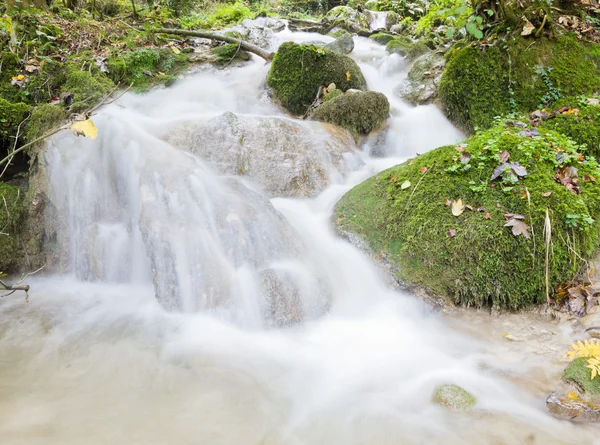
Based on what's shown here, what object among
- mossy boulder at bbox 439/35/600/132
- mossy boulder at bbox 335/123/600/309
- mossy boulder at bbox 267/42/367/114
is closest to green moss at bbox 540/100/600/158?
mossy boulder at bbox 335/123/600/309

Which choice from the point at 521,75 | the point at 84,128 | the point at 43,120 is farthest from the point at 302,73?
the point at 84,128

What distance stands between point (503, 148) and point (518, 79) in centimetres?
263

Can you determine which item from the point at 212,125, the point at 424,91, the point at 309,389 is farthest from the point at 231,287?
the point at 424,91

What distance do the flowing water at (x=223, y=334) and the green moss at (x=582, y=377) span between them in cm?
17

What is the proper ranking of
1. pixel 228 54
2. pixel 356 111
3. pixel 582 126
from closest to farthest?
1. pixel 582 126
2. pixel 356 111
3. pixel 228 54

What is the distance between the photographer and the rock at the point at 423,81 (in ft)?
24.4

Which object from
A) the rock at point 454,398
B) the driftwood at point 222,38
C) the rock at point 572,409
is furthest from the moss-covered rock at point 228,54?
the rock at point 572,409

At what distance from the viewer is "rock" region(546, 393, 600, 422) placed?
2268mm

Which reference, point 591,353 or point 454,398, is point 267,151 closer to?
point 454,398

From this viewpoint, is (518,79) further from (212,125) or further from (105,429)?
(105,429)

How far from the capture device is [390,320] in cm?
364

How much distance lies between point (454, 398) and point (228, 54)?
917 cm

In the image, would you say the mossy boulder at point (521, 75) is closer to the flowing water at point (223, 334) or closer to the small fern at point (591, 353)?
the flowing water at point (223, 334)

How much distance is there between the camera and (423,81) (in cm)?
777
